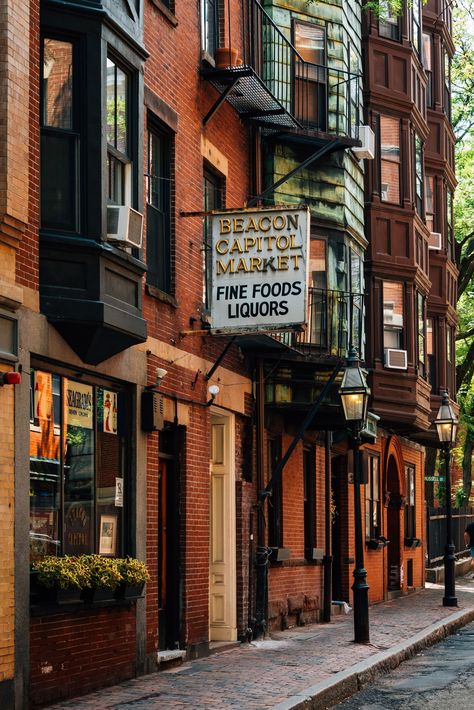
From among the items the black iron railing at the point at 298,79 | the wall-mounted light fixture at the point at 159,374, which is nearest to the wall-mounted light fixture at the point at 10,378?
the wall-mounted light fixture at the point at 159,374

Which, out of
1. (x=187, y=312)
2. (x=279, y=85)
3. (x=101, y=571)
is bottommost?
(x=101, y=571)

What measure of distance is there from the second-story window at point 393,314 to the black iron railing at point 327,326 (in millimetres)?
5973

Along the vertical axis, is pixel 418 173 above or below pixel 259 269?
above

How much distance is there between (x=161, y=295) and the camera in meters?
15.4

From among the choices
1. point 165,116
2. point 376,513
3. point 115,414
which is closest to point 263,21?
point 165,116

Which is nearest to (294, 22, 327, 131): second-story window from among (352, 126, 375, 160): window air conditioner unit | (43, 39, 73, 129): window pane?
(352, 126, 375, 160): window air conditioner unit

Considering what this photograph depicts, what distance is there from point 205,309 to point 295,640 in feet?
16.0

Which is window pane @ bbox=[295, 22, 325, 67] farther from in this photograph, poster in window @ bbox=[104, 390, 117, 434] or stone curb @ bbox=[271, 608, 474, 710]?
poster in window @ bbox=[104, 390, 117, 434]

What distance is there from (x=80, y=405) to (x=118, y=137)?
2722 millimetres

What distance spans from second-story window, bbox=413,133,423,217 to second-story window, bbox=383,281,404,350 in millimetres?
2366

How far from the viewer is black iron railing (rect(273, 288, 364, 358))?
802 inches

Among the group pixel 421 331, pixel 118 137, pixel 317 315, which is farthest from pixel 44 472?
pixel 421 331

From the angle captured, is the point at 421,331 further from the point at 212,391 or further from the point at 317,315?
the point at 212,391

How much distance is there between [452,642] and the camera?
1988 centimetres
